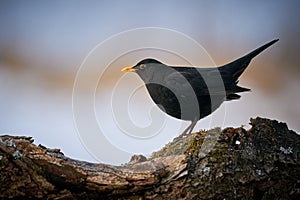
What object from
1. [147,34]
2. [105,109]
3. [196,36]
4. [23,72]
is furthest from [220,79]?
[23,72]

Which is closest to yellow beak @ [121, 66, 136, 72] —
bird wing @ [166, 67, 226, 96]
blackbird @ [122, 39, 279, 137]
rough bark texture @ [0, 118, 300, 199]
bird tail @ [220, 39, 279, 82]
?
blackbird @ [122, 39, 279, 137]

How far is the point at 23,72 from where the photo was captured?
4.21ft

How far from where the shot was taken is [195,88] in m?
1.23

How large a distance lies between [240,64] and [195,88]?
205mm

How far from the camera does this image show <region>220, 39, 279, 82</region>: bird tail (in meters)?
1.23

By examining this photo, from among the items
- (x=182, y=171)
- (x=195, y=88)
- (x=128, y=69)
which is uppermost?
(x=128, y=69)

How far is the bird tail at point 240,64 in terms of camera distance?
1.23 metres

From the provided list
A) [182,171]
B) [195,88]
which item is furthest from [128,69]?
[182,171]

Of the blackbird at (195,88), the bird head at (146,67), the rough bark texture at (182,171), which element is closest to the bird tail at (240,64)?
the blackbird at (195,88)

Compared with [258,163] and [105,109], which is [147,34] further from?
[258,163]

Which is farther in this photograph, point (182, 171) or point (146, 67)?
point (146, 67)

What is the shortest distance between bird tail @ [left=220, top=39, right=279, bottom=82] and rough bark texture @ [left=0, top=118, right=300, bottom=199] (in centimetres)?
42

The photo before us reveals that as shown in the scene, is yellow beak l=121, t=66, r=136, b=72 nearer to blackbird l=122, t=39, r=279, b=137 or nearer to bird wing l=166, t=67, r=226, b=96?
blackbird l=122, t=39, r=279, b=137

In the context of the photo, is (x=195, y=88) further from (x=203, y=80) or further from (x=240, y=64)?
(x=240, y=64)
